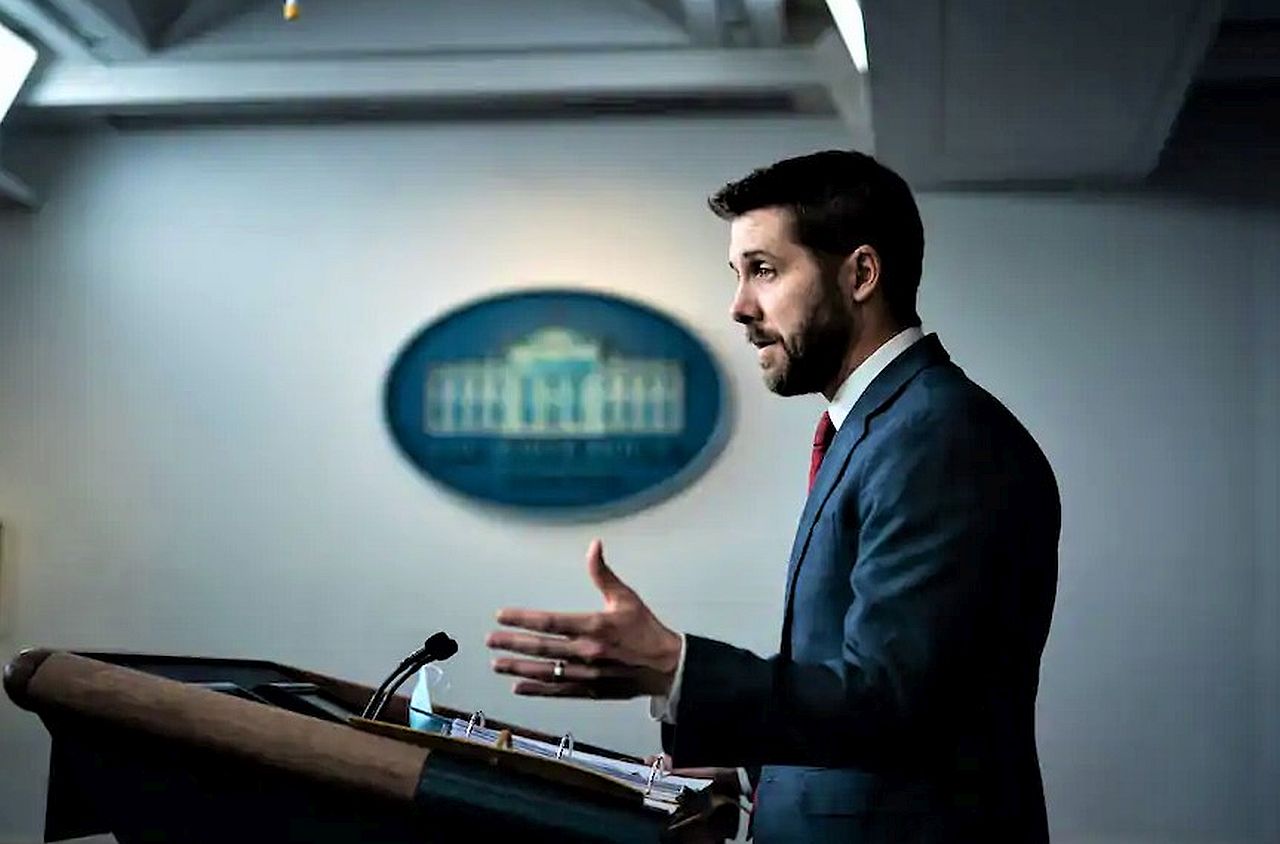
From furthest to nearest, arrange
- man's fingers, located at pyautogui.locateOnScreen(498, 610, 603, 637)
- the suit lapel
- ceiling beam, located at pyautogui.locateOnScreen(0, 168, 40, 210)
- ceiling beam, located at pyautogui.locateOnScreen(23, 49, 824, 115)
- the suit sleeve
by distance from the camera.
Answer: ceiling beam, located at pyautogui.locateOnScreen(0, 168, 40, 210) → ceiling beam, located at pyautogui.locateOnScreen(23, 49, 824, 115) → the suit lapel → the suit sleeve → man's fingers, located at pyautogui.locateOnScreen(498, 610, 603, 637)

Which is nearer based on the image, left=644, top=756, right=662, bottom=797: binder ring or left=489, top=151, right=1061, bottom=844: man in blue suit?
left=489, top=151, right=1061, bottom=844: man in blue suit

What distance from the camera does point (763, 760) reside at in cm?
125

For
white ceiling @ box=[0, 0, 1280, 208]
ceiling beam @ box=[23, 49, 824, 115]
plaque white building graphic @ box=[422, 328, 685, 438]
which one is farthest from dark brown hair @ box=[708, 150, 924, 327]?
plaque white building graphic @ box=[422, 328, 685, 438]

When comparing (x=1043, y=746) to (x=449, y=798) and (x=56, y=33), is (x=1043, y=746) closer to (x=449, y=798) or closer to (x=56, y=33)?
Answer: (x=449, y=798)

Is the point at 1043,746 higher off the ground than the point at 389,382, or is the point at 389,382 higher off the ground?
the point at 389,382

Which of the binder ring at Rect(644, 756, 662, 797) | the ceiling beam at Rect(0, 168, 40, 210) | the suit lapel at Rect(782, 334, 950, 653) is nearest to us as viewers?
the binder ring at Rect(644, 756, 662, 797)

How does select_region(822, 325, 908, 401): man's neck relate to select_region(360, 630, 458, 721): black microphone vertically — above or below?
above

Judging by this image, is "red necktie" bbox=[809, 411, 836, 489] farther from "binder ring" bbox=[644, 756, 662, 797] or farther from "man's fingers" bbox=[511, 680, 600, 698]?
"man's fingers" bbox=[511, 680, 600, 698]

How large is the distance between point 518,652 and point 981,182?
105 inches

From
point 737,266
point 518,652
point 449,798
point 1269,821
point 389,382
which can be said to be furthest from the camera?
point 389,382

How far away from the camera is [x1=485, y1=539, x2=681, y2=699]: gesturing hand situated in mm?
1121

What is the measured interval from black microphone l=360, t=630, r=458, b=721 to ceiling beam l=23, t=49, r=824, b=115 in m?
2.16

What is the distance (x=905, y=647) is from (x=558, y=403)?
2500 mm

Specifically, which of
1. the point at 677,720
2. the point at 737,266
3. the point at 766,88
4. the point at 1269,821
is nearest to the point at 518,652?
the point at 677,720
